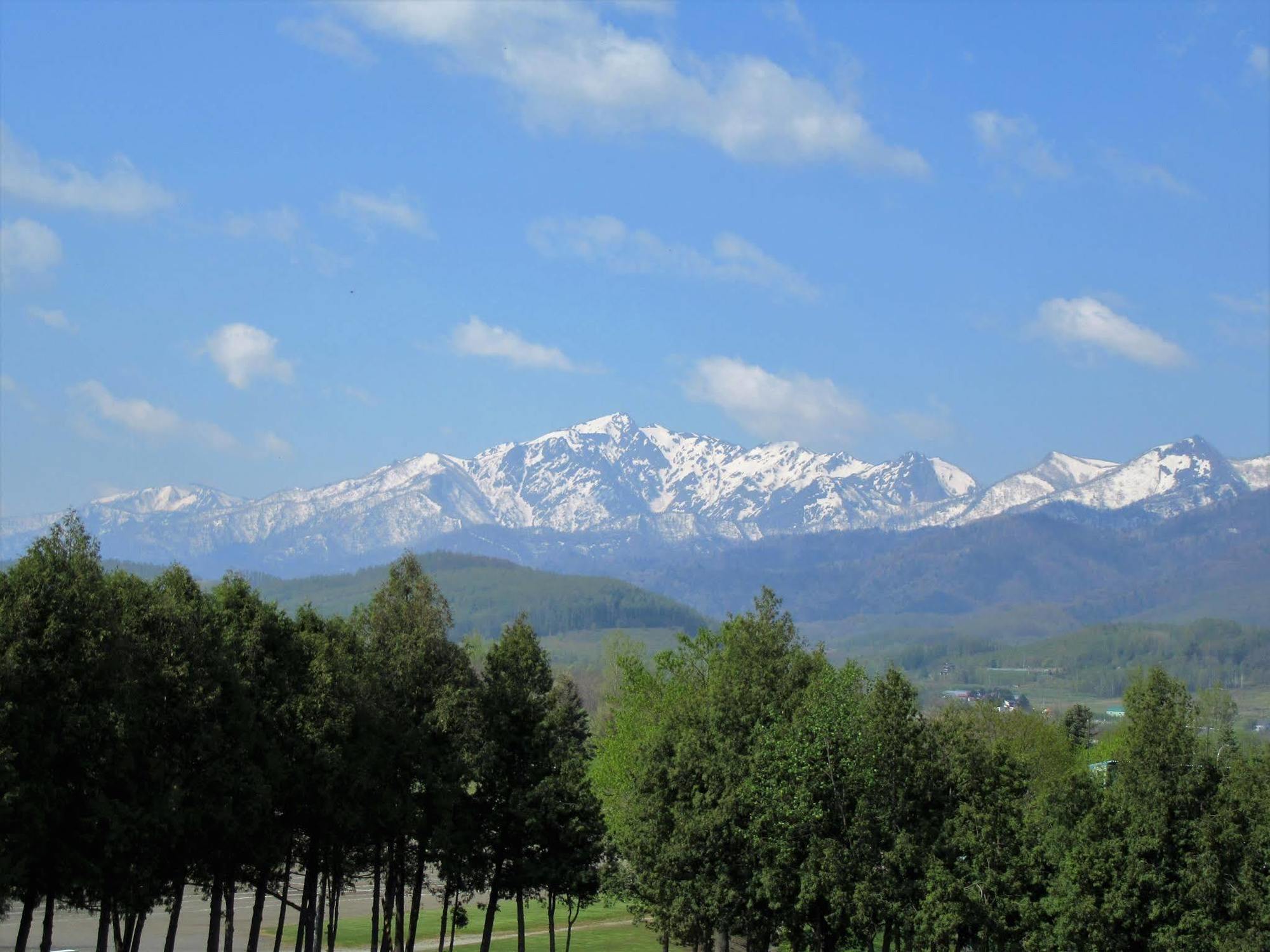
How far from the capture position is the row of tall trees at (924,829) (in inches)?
1948

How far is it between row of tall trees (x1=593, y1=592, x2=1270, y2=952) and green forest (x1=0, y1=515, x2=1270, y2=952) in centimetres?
11

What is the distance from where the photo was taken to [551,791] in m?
57.3

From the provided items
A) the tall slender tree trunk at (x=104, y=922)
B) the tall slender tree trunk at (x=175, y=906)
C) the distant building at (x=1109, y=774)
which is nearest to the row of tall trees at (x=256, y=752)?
the tall slender tree trunk at (x=175, y=906)

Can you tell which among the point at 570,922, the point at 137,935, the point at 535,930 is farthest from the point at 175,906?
the point at 535,930

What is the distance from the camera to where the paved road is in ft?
265

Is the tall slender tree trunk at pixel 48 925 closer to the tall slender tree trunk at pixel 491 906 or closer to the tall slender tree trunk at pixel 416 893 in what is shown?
the tall slender tree trunk at pixel 416 893

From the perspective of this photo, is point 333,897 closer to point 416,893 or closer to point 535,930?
point 416,893

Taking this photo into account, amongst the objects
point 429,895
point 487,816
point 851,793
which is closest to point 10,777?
point 487,816

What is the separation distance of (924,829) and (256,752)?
24.6 m

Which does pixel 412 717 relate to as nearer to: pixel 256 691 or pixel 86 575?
pixel 256 691

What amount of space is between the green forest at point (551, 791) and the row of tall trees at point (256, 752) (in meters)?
0.12

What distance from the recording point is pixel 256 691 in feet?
156

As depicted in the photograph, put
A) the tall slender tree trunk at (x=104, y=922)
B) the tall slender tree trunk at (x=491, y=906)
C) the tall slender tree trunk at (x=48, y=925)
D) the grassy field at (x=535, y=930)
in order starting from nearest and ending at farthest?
the tall slender tree trunk at (x=48, y=925), the tall slender tree trunk at (x=104, y=922), the tall slender tree trunk at (x=491, y=906), the grassy field at (x=535, y=930)

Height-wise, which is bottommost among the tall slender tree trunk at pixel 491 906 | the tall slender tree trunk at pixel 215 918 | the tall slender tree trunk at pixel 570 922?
the tall slender tree trunk at pixel 570 922
